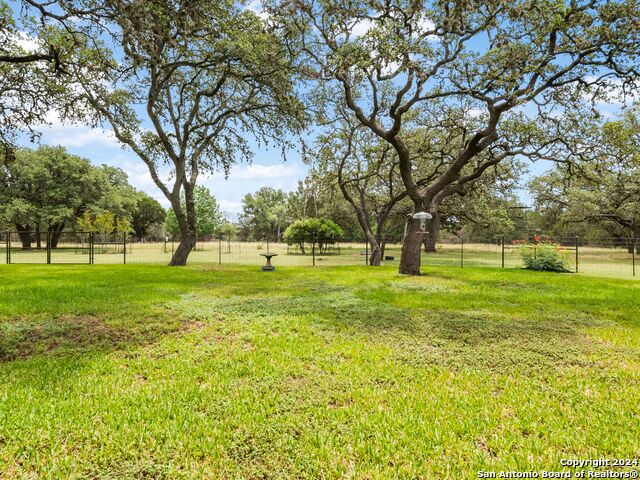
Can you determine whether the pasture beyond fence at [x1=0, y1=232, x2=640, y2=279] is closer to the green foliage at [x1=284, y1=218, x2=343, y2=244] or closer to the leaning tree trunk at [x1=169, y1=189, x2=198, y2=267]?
the green foliage at [x1=284, y1=218, x2=343, y2=244]

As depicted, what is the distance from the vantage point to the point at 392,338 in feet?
16.1

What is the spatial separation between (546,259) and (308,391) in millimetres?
16189

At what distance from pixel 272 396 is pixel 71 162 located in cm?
4273

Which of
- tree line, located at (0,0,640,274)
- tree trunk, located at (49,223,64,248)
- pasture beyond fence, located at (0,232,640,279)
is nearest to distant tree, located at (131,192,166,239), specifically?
pasture beyond fence, located at (0,232,640,279)

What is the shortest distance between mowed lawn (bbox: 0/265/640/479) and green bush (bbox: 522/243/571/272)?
9.89 metres

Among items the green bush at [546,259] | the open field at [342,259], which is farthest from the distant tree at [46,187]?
the green bush at [546,259]

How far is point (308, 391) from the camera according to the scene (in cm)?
315

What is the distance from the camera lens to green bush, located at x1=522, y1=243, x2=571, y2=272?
609 inches

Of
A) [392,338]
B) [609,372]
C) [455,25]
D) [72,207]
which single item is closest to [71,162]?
[72,207]

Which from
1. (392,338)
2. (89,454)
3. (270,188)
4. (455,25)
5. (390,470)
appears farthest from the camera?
(270,188)

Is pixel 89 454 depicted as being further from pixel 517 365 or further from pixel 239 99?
pixel 239 99

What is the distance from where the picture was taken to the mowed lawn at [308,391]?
2229 mm

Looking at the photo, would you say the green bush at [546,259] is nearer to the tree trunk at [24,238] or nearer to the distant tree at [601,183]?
the distant tree at [601,183]

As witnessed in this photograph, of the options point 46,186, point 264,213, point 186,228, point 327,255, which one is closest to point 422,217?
point 186,228
